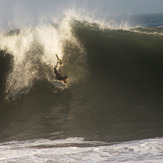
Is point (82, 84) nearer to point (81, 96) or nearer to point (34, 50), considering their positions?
point (81, 96)

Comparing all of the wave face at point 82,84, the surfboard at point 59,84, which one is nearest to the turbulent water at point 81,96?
the wave face at point 82,84

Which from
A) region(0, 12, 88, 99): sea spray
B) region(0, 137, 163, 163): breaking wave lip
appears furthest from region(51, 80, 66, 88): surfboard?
region(0, 137, 163, 163): breaking wave lip

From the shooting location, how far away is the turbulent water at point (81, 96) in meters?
6.07

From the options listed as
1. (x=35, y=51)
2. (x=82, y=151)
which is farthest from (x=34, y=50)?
(x=82, y=151)

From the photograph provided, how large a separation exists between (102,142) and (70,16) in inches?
591

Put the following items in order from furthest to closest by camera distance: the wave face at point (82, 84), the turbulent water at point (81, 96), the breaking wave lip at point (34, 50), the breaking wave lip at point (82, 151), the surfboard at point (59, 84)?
the breaking wave lip at point (34, 50) < the surfboard at point (59, 84) < the wave face at point (82, 84) < the turbulent water at point (81, 96) < the breaking wave lip at point (82, 151)

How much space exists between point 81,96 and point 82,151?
15.7 ft

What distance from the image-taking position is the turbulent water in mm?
6070

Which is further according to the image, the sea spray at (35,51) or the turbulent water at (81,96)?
the sea spray at (35,51)

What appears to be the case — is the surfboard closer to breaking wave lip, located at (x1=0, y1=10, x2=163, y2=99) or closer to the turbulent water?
the turbulent water

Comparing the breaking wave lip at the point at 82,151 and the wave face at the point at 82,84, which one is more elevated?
the wave face at the point at 82,84

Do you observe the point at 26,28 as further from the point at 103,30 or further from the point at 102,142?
the point at 102,142

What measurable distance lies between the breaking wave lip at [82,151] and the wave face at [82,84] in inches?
24.1

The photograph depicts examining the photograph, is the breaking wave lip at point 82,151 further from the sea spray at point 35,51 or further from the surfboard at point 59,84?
the sea spray at point 35,51
